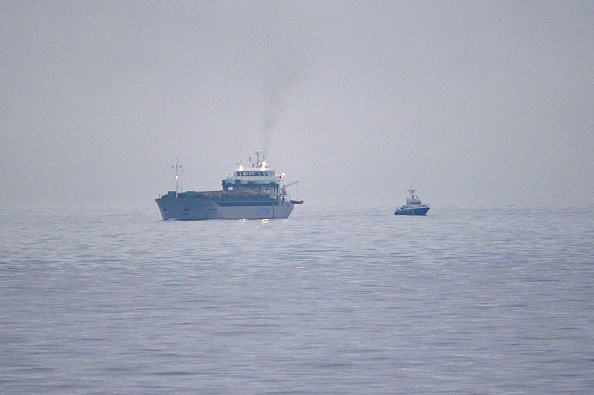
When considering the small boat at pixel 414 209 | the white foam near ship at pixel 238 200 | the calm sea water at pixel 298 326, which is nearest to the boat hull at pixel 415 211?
the small boat at pixel 414 209

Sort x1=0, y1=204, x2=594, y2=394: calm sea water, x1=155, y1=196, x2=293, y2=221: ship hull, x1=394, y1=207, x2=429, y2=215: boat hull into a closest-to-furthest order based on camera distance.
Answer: x1=0, y1=204, x2=594, y2=394: calm sea water → x1=155, y1=196, x2=293, y2=221: ship hull → x1=394, y1=207, x2=429, y2=215: boat hull

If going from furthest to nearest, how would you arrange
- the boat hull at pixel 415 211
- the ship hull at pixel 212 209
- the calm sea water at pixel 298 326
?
the boat hull at pixel 415 211 → the ship hull at pixel 212 209 → the calm sea water at pixel 298 326

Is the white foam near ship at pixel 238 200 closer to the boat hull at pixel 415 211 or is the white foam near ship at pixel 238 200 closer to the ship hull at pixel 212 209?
the ship hull at pixel 212 209

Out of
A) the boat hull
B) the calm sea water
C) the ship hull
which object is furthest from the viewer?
the boat hull

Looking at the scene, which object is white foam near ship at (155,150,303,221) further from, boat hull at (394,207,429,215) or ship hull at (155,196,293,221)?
boat hull at (394,207,429,215)

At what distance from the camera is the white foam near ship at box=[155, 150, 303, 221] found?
140 meters

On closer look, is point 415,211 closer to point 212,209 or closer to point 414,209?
point 414,209

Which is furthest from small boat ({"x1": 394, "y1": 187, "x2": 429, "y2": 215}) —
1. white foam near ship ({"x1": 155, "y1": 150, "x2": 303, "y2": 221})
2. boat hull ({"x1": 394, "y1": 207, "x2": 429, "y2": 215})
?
white foam near ship ({"x1": 155, "y1": 150, "x2": 303, "y2": 221})

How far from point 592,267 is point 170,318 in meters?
28.3

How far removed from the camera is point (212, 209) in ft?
470

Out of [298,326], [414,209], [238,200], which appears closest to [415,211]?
[414,209]

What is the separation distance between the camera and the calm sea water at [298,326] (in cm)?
2075

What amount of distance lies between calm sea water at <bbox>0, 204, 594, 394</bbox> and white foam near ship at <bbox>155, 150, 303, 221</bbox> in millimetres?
82957

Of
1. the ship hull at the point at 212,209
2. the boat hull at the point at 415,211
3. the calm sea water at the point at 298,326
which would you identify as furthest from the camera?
the boat hull at the point at 415,211
